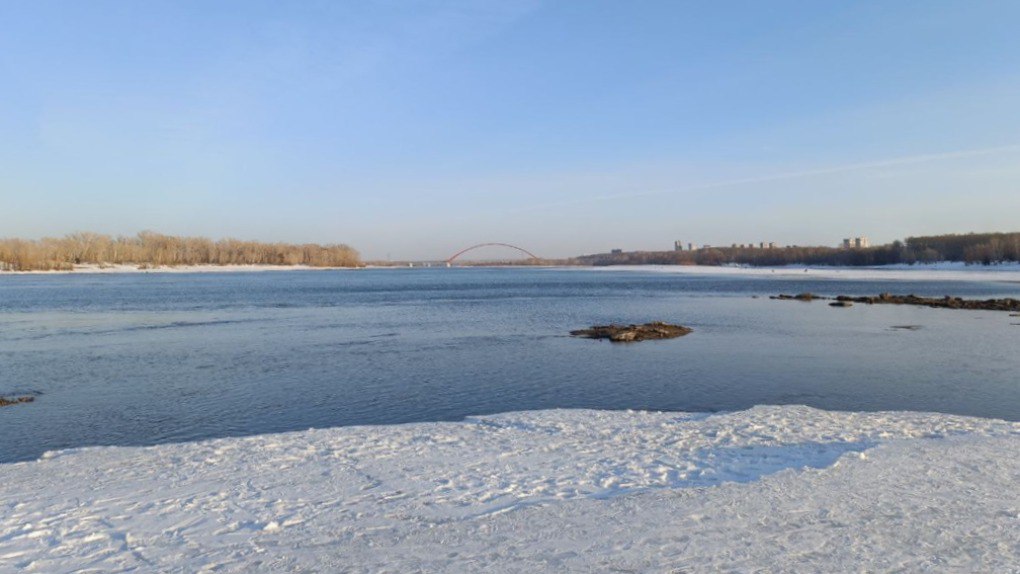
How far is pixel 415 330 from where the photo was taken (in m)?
21.7

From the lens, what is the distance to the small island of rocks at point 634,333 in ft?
60.3

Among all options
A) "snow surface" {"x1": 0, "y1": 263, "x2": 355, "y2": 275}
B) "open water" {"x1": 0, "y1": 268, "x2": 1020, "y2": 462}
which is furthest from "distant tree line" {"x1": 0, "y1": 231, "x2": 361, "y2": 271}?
"open water" {"x1": 0, "y1": 268, "x2": 1020, "y2": 462}

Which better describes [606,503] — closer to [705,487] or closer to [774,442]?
[705,487]

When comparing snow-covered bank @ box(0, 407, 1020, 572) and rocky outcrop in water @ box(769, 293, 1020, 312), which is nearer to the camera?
snow-covered bank @ box(0, 407, 1020, 572)

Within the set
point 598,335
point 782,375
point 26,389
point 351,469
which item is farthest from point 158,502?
point 598,335

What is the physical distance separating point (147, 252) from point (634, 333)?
406 feet

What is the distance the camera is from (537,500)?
557 centimetres

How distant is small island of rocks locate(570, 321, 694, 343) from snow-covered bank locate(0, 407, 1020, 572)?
10.1 m

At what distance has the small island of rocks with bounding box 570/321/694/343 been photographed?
18.4 meters

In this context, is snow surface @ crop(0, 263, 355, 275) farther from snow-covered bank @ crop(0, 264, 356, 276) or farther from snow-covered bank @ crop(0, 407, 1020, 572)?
snow-covered bank @ crop(0, 407, 1020, 572)

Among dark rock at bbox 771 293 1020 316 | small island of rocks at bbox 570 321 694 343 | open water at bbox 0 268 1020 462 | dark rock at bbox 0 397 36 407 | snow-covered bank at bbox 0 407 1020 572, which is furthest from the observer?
dark rock at bbox 771 293 1020 316

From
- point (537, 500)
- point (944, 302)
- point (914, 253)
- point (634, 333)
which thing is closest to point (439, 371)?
point (634, 333)

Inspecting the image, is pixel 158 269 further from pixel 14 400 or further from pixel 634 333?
pixel 14 400

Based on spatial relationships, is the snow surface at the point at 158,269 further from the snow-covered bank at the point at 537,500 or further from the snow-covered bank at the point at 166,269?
the snow-covered bank at the point at 537,500
